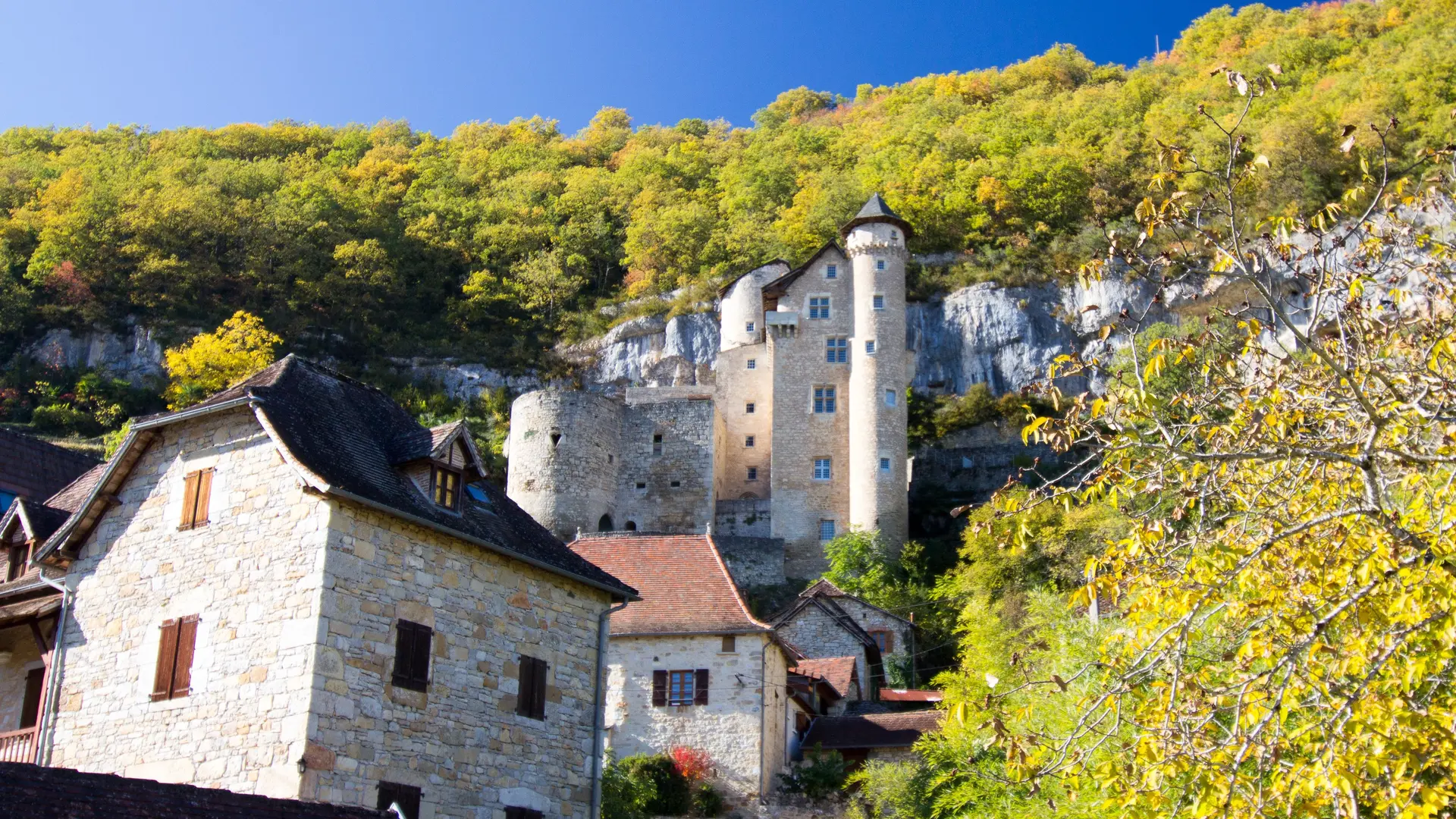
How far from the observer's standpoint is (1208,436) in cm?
1122

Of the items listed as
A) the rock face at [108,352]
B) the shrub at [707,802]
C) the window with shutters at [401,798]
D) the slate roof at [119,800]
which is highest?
the rock face at [108,352]

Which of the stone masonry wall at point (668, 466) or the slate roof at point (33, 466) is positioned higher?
the stone masonry wall at point (668, 466)

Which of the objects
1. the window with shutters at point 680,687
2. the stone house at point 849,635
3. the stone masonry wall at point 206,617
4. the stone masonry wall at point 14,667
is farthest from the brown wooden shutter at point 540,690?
the stone house at point 849,635

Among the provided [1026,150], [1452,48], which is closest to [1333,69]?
[1452,48]

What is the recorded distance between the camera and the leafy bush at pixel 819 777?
2783cm

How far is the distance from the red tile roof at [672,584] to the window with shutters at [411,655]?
33.5 ft

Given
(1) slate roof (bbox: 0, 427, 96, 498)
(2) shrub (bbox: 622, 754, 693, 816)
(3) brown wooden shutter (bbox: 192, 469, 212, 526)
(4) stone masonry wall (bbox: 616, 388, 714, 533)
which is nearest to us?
(3) brown wooden shutter (bbox: 192, 469, 212, 526)

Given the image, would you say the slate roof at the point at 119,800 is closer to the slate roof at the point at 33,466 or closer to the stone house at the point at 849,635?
the slate roof at the point at 33,466

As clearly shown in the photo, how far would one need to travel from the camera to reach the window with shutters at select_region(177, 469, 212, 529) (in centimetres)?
1794

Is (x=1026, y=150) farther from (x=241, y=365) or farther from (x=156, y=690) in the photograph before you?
(x=156, y=690)

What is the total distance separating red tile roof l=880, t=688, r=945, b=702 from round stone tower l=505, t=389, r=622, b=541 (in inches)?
669

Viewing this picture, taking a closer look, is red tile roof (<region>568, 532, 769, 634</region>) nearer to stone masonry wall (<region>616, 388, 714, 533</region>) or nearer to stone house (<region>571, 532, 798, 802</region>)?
stone house (<region>571, 532, 798, 802</region>)

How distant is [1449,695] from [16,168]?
280ft

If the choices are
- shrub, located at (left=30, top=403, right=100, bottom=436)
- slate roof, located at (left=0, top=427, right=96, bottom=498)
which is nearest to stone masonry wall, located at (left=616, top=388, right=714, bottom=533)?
shrub, located at (left=30, top=403, right=100, bottom=436)
